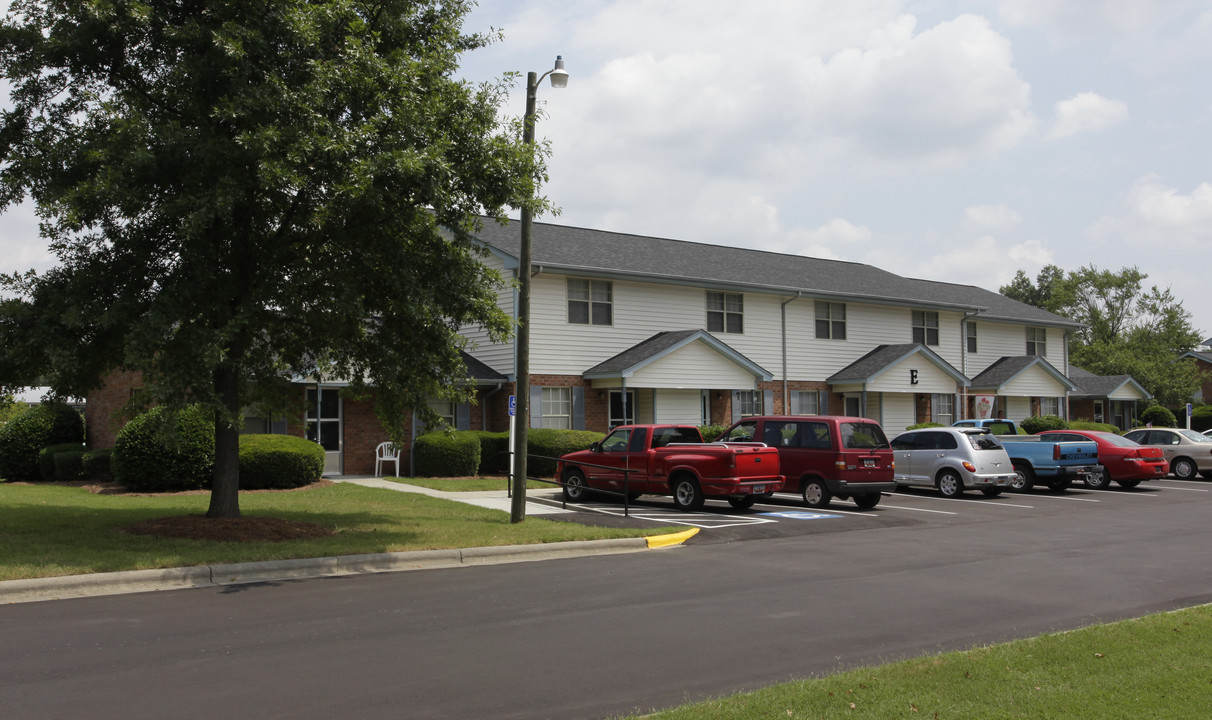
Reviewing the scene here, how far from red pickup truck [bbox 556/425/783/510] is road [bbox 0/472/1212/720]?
3.28 m

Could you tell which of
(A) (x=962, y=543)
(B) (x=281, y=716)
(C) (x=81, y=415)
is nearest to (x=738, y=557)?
(A) (x=962, y=543)

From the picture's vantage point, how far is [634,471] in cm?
1873

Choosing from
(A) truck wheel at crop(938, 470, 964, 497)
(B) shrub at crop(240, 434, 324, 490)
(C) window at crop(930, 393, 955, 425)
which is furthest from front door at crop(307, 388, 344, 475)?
(C) window at crop(930, 393, 955, 425)

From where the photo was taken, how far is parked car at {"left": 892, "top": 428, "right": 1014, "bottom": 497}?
21.7 metres

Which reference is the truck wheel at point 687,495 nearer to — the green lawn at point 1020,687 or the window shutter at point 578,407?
the window shutter at point 578,407

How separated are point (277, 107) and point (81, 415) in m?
19.4

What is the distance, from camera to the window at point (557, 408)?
88.6 feet

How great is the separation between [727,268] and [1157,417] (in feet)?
97.0

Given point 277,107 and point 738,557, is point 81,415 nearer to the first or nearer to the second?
point 277,107

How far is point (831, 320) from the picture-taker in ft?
112

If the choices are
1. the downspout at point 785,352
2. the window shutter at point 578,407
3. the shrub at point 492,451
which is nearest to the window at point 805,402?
the downspout at point 785,352

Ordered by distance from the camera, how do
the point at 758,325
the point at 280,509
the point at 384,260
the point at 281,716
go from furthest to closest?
the point at 758,325, the point at 280,509, the point at 384,260, the point at 281,716

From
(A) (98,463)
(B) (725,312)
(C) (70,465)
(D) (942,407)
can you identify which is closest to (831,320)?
(B) (725,312)

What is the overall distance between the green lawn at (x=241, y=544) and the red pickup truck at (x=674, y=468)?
112 inches
